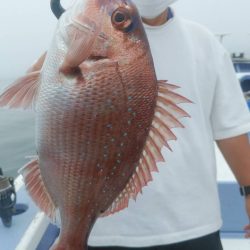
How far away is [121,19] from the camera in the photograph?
1.09 metres

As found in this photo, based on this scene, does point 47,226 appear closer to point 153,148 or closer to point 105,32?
point 153,148

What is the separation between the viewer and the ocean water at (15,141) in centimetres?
1082

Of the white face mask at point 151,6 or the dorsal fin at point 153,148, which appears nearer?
the dorsal fin at point 153,148

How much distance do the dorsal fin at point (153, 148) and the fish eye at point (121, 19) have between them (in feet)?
0.58

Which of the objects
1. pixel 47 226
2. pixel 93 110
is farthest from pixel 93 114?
pixel 47 226

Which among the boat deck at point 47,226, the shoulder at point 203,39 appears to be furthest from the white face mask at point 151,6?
the boat deck at point 47,226

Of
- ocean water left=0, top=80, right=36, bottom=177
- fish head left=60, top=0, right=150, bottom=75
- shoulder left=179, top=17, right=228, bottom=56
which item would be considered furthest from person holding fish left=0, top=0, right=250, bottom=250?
ocean water left=0, top=80, right=36, bottom=177

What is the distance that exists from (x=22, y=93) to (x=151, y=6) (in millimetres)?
615

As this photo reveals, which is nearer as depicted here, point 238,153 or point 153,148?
point 153,148

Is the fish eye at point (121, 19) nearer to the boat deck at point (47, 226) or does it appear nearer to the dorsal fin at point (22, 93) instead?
the dorsal fin at point (22, 93)

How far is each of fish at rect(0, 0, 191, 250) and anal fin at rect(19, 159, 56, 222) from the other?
0.5 inches

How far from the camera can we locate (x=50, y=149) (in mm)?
1112

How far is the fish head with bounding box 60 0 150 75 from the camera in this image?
1.05 meters

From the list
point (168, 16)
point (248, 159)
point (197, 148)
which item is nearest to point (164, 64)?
point (168, 16)
